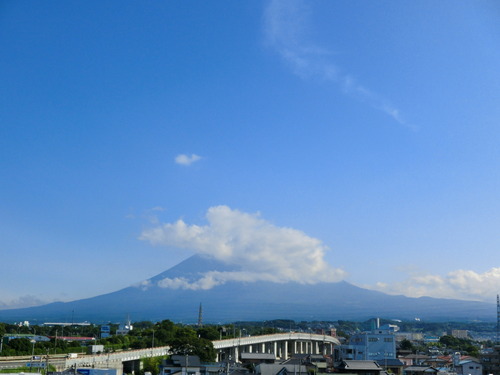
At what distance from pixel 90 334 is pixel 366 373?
2326 inches

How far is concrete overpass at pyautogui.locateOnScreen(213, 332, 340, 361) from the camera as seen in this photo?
2375 inches

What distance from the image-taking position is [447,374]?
37.8m

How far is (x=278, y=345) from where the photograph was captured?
7531 centimetres

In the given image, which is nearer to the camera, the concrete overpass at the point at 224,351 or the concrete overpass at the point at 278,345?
the concrete overpass at the point at 224,351

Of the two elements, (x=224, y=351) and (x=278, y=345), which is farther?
(x=278, y=345)

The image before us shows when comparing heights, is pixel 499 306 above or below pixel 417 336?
above

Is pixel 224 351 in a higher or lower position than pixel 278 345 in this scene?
higher

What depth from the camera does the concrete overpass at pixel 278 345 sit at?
2375 inches

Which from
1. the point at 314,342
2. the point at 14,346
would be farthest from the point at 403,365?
the point at 314,342

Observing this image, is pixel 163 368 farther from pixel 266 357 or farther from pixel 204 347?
pixel 266 357

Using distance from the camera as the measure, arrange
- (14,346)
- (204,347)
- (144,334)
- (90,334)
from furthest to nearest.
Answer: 1. (90,334)
2. (144,334)
3. (14,346)
4. (204,347)

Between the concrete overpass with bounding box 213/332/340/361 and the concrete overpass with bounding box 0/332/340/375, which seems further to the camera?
the concrete overpass with bounding box 213/332/340/361

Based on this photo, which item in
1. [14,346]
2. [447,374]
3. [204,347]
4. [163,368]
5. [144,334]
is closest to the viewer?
[163,368]

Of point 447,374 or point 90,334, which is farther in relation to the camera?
point 90,334
